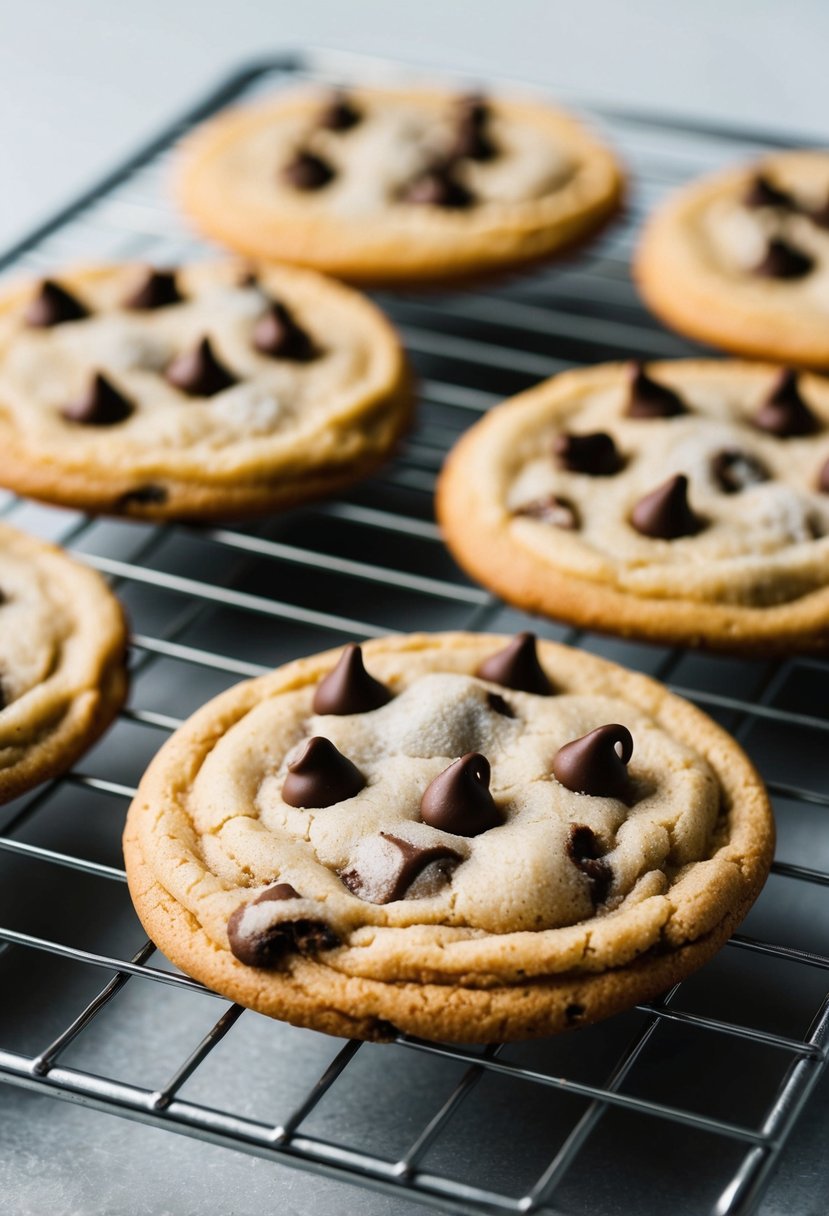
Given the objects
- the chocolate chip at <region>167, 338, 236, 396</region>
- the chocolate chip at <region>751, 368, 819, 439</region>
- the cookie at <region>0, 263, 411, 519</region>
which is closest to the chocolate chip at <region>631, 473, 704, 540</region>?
the chocolate chip at <region>751, 368, 819, 439</region>

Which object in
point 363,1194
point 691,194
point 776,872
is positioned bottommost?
point 363,1194

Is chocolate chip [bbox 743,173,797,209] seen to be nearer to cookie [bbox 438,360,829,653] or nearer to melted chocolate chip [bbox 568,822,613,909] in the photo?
cookie [bbox 438,360,829,653]

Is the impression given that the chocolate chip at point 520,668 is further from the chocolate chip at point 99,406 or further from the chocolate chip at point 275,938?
the chocolate chip at point 99,406

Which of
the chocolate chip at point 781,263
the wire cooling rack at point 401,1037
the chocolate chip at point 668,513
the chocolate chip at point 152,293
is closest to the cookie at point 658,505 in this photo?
the chocolate chip at point 668,513

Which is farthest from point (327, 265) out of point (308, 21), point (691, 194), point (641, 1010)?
point (308, 21)

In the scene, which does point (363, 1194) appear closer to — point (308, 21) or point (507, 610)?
point (507, 610)

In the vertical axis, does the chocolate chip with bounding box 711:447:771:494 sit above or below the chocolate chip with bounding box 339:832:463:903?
above

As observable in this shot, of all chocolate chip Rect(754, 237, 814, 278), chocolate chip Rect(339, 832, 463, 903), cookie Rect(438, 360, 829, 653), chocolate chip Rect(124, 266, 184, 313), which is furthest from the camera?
chocolate chip Rect(754, 237, 814, 278)
